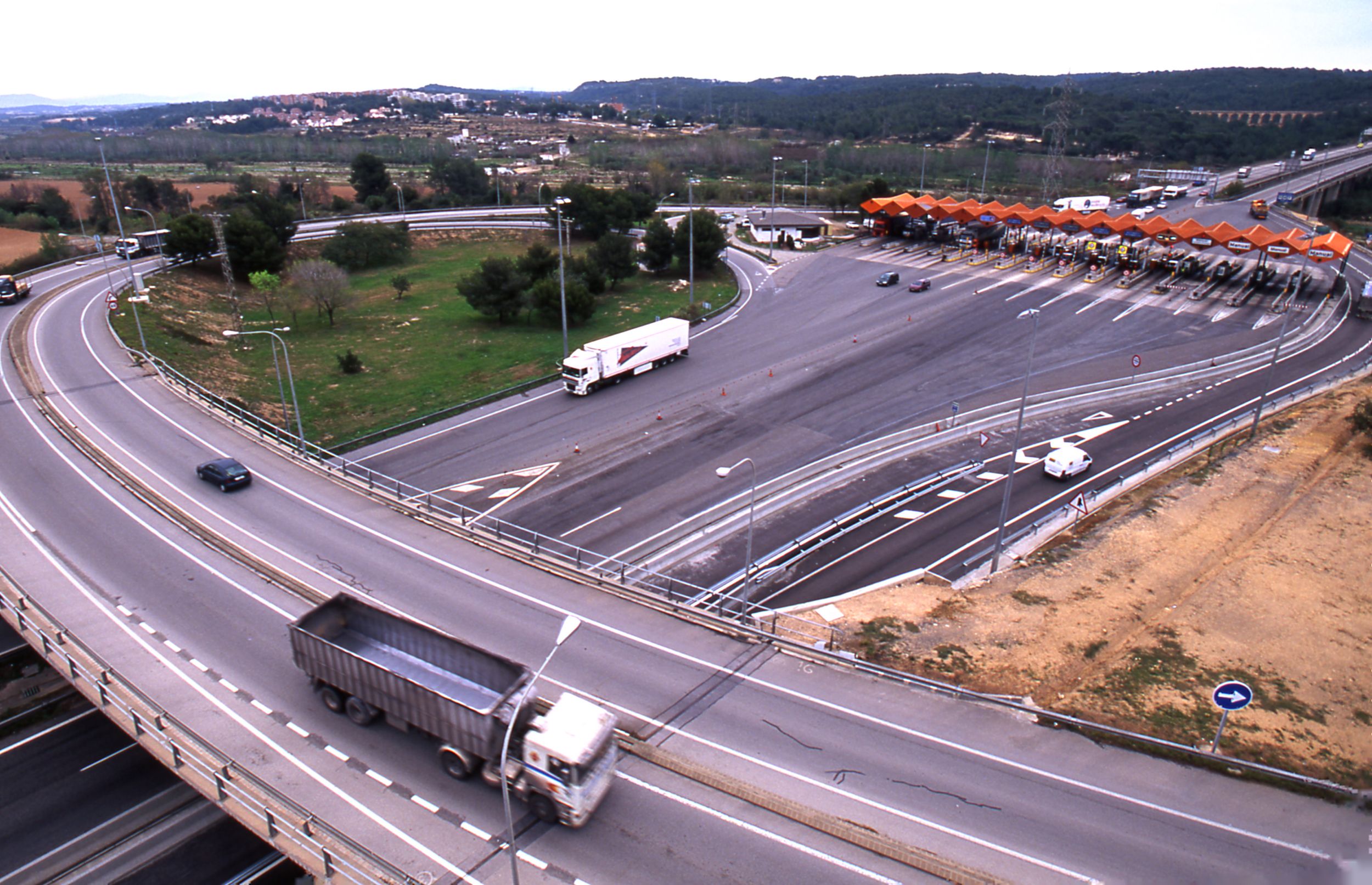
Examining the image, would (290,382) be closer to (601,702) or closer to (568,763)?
(601,702)

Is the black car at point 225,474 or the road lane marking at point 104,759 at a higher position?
the black car at point 225,474

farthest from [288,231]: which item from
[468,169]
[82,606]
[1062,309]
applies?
→ [1062,309]

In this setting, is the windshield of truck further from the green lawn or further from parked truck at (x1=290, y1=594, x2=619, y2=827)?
the green lawn

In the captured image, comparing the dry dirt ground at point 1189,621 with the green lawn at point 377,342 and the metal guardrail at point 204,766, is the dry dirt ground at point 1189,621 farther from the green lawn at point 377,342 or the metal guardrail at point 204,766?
the green lawn at point 377,342

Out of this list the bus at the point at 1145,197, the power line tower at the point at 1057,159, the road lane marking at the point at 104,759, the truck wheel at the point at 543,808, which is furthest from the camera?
the bus at the point at 1145,197

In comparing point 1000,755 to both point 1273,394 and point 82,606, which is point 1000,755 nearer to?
point 82,606

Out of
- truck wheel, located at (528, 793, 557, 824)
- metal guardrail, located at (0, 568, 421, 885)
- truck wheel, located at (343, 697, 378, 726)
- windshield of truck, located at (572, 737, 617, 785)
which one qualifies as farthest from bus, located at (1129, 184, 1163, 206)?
metal guardrail, located at (0, 568, 421, 885)

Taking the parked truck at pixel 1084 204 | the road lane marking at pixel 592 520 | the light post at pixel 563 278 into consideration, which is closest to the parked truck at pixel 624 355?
the light post at pixel 563 278
